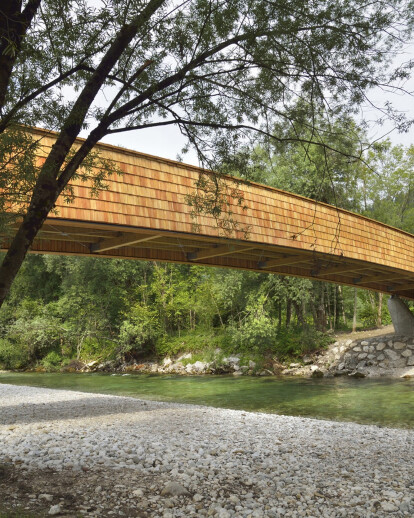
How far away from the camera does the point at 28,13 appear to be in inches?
124

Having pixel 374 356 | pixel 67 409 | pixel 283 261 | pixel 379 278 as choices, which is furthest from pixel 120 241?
pixel 374 356

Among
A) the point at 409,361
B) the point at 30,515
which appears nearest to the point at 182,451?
the point at 30,515

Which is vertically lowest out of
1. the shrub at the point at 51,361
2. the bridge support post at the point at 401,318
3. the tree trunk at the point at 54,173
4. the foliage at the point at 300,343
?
the shrub at the point at 51,361

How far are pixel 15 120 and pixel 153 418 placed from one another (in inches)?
202

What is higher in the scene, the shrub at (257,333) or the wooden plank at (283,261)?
the wooden plank at (283,261)

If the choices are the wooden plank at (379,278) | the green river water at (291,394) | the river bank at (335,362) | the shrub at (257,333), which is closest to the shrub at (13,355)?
the river bank at (335,362)

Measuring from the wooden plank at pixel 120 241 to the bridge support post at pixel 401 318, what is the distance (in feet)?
43.5

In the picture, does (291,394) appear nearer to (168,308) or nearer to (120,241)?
(120,241)

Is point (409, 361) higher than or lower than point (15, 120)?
lower

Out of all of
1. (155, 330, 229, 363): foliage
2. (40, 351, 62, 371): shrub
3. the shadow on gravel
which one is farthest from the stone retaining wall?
(40, 351, 62, 371): shrub

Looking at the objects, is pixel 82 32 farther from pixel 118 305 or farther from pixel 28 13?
pixel 118 305

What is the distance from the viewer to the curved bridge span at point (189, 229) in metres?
6.95

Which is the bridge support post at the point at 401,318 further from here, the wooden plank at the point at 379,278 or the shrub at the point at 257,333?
the shrub at the point at 257,333

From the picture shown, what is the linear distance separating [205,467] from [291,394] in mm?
7996
